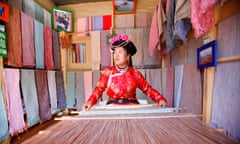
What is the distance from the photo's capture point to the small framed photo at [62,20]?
1.94 metres

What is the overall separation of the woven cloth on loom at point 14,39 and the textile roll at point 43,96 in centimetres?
29

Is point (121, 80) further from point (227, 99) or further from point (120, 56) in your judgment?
point (227, 99)

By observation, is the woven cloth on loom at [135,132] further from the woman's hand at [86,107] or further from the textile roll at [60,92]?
the textile roll at [60,92]

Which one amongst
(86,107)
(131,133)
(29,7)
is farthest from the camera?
(29,7)

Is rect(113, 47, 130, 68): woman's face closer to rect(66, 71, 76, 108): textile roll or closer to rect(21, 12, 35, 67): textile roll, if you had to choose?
rect(21, 12, 35, 67): textile roll

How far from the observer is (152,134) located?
0.41 meters

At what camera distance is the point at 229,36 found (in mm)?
539

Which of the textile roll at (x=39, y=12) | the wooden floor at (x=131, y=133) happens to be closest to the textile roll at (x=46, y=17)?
the textile roll at (x=39, y=12)

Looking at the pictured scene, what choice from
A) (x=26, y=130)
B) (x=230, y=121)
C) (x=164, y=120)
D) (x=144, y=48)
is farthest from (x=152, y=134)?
(x=144, y=48)

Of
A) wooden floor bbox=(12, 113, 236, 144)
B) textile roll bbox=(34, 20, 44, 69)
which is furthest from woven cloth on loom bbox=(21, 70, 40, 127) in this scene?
wooden floor bbox=(12, 113, 236, 144)

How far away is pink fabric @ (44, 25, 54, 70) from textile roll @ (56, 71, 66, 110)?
0.18 meters

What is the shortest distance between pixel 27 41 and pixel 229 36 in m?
1.67

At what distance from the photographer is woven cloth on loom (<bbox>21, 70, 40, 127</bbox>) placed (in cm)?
130

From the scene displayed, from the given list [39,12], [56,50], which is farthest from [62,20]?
[56,50]
